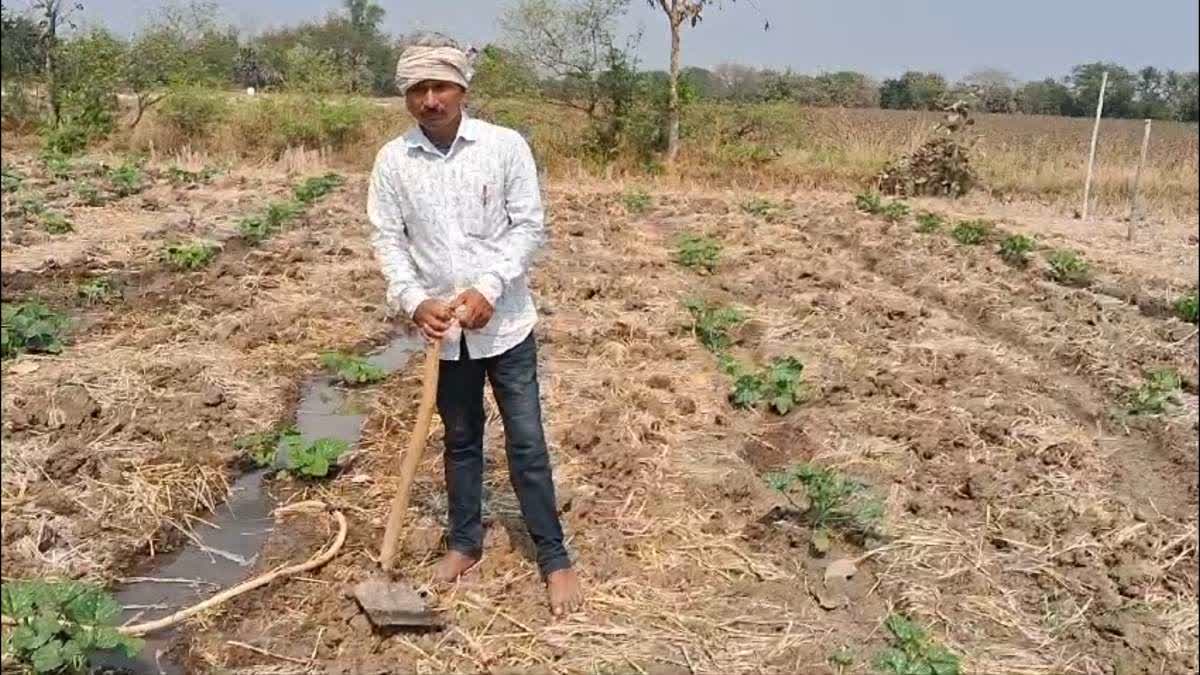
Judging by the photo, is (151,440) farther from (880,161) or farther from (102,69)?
(102,69)

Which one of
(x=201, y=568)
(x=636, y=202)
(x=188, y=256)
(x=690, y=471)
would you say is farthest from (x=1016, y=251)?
(x=201, y=568)

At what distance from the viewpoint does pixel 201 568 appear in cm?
381

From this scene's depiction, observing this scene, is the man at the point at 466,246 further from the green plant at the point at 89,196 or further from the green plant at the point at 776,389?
the green plant at the point at 89,196

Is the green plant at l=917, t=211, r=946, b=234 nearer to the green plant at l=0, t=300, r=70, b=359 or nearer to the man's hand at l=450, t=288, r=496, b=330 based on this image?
the green plant at l=0, t=300, r=70, b=359

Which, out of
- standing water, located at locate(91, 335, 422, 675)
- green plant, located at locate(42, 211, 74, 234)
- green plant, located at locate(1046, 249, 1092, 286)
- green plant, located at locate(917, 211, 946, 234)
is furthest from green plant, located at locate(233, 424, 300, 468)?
green plant, located at locate(917, 211, 946, 234)

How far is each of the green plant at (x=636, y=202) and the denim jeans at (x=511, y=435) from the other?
10.0m

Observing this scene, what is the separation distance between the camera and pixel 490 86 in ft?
62.9

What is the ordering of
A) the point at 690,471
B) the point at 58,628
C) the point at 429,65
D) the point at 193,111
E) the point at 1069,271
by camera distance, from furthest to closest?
the point at 193,111, the point at 1069,271, the point at 690,471, the point at 429,65, the point at 58,628

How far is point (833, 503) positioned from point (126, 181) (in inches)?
462

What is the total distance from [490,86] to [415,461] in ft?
54.8

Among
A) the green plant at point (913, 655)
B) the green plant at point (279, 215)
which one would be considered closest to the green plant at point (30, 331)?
the green plant at point (279, 215)

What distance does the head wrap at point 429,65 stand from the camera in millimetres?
3006

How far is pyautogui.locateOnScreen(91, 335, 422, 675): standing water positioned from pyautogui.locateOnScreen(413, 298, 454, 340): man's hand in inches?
49.0

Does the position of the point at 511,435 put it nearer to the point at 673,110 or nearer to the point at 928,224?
the point at 928,224
